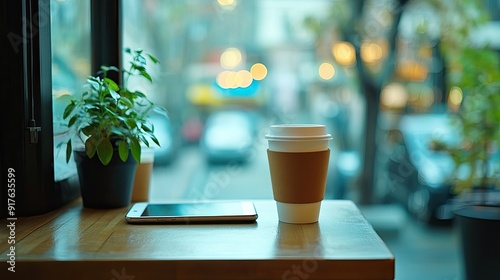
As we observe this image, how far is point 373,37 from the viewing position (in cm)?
408

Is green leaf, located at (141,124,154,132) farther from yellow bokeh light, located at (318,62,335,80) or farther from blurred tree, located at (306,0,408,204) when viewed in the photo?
yellow bokeh light, located at (318,62,335,80)

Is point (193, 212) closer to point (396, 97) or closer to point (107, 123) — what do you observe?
point (107, 123)

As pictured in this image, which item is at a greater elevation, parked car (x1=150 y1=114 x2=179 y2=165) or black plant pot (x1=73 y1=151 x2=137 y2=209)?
black plant pot (x1=73 y1=151 x2=137 y2=209)

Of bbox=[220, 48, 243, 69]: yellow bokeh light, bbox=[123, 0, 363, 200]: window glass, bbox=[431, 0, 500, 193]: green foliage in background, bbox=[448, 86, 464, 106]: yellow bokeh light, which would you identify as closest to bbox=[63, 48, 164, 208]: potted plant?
bbox=[431, 0, 500, 193]: green foliage in background

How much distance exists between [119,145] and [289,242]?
0.55 metres

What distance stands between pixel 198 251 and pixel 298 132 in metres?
0.38

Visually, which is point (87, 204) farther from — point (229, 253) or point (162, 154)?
point (162, 154)

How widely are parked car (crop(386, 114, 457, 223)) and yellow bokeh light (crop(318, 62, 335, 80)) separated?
96 cm

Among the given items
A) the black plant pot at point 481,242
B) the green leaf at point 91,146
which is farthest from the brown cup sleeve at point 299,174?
the black plant pot at point 481,242

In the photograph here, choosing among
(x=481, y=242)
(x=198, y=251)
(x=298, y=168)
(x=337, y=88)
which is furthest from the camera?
(x=337, y=88)

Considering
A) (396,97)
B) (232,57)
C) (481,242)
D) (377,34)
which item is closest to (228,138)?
(232,57)

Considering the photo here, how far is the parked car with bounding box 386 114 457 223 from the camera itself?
13.2 feet

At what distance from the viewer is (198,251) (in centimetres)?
101

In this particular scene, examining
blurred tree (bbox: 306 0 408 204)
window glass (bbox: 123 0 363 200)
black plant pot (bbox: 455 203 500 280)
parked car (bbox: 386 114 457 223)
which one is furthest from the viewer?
window glass (bbox: 123 0 363 200)
